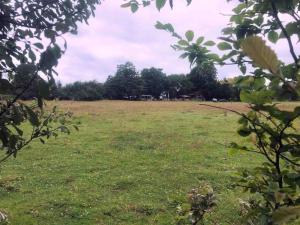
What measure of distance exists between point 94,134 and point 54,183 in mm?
9395

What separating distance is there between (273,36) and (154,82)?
89.4m

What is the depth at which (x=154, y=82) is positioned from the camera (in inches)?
3583

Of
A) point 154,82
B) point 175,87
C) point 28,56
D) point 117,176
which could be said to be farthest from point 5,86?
point 154,82

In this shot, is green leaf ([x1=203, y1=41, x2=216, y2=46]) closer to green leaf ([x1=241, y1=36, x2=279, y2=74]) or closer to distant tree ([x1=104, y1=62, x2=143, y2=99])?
green leaf ([x1=241, y1=36, x2=279, y2=74])

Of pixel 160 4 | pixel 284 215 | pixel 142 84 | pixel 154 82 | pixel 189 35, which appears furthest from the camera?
pixel 154 82

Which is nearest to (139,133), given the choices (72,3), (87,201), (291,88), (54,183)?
(54,183)

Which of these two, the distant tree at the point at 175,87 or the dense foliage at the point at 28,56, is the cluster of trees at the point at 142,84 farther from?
the dense foliage at the point at 28,56

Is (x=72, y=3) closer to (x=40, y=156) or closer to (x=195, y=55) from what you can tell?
(x=195, y=55)

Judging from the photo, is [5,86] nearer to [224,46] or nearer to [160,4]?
[160,4]

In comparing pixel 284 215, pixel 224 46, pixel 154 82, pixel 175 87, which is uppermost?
pixel 154 82

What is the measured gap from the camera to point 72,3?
327 centimetres

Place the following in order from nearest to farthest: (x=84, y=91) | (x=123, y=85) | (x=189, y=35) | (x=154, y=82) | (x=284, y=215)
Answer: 1. (x=284, y=215)
2. (x=189, y=35)
3. (x=84, y=91)
4. (x=123, y=85)
5. (x=154, y=82)

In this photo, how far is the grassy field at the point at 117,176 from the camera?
10.5 m

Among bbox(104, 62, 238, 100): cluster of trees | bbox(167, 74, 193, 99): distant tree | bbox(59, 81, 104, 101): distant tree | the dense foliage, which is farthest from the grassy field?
bbox(104, 62, 238, 100): cluster of trees
